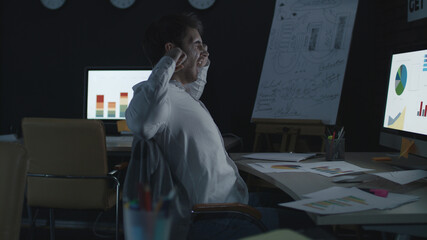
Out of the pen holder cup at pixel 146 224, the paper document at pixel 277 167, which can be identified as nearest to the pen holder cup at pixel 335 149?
the paper document at pixel 277 167

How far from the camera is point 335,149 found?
1.95 metres

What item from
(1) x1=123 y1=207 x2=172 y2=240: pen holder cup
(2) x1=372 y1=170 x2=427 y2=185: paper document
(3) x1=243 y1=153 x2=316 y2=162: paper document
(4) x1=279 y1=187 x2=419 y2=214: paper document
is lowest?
(3) x1=243 y1=153 x2=316 y2=162: paper document

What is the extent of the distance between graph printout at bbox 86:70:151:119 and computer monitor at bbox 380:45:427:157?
175 cm

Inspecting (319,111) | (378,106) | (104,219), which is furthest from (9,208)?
(378,106)

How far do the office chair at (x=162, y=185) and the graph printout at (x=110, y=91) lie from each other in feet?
6.02

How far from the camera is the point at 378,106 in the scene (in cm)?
329

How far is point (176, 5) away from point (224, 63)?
23.0 inches

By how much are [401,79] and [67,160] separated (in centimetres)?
166

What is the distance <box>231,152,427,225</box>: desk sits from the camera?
1066 millimetres

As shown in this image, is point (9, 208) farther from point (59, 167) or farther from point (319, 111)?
point (319, 111)

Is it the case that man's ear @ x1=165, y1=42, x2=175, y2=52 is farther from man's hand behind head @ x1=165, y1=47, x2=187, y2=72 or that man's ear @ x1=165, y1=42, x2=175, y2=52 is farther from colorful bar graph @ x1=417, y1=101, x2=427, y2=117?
colorful bar graph @ x1=417, y1=101, x2=427, y2=117

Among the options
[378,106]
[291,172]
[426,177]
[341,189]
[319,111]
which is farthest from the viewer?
[378,106]

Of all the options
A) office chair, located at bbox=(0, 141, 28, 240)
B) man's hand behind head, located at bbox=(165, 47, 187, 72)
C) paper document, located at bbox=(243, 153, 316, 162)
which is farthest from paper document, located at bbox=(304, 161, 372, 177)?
office chair, located at bbox=(0, 141, 28, 240)

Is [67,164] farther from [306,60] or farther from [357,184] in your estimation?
[306,60]
